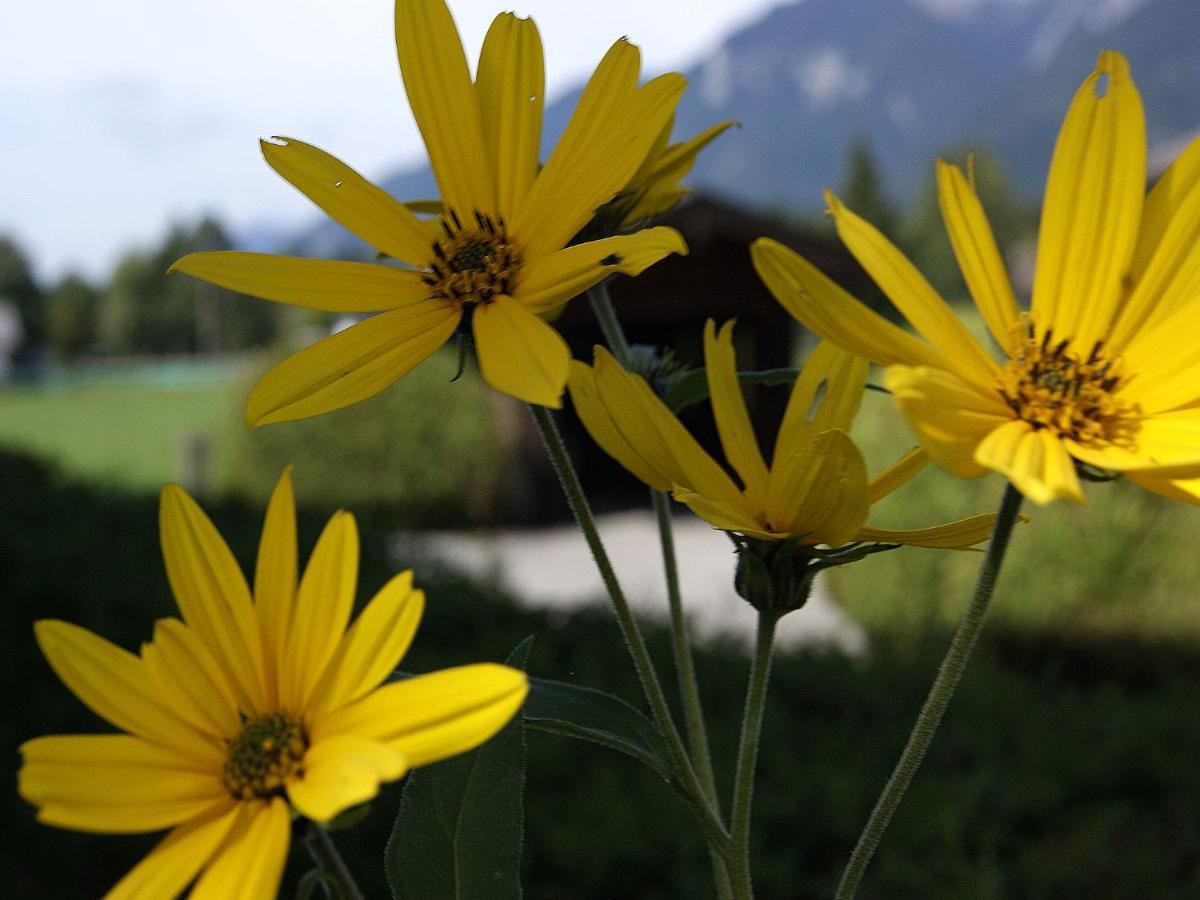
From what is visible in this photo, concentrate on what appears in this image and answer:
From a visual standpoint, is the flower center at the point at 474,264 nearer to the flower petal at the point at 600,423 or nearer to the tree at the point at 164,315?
the flower petal at the point at 600,423

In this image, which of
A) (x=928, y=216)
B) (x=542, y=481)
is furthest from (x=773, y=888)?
(x=928, y=216)

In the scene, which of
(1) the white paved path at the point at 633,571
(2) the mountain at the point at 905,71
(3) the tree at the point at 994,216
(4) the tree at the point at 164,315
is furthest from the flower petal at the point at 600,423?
(2) the mountain at the point at 905,71

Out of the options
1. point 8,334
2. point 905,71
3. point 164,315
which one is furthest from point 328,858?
point 905,71

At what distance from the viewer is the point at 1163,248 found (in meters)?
0.39

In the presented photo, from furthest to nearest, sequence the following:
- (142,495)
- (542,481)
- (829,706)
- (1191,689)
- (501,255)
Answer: (542,481) < (142,495) < (1191,689) < (829,706) < (501,255)

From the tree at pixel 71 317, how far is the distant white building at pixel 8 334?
1.18m

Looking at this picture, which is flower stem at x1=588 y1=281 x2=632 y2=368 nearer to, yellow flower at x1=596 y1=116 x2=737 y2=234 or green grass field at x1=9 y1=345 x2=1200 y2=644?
yellow flower at x1=596 y1=116 x2=737 y2=234

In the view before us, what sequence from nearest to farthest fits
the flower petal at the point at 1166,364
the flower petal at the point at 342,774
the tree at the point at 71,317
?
1. the flower petal at the point at 342,774
2. the flower petal at the point at 1166,364
3. the tree at the point at 71,317

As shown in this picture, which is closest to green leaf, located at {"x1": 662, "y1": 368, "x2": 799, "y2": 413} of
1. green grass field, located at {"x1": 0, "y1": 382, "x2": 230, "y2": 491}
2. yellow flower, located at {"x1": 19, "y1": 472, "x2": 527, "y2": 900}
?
yellow flower, located at {"x1": 19, "y1": 472, "x2": 527, "y2": 900}

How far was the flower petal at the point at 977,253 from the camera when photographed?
39 centimetres

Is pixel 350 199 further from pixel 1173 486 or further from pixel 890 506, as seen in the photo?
pixel 890 506

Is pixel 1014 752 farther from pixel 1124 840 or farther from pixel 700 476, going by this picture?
pixel 700 476

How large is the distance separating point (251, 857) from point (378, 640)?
70 mm

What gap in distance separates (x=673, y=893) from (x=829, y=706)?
1.16 m
